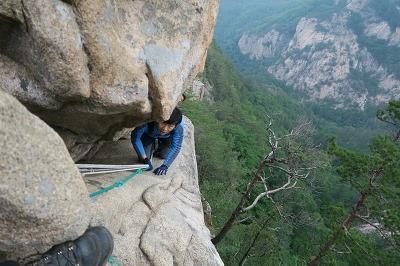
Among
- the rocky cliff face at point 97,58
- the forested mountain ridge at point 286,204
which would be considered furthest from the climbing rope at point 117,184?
the forested mountain ridge at point 286,204

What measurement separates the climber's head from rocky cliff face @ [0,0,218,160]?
730 millimetres

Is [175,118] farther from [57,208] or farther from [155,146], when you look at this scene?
[57,208]

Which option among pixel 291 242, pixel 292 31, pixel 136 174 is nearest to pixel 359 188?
pixel 136 174

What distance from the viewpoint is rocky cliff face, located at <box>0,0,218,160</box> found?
438cm

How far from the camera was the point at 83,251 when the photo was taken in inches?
159

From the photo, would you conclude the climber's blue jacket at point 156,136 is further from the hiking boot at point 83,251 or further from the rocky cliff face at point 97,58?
the hiking boot at point 83,251

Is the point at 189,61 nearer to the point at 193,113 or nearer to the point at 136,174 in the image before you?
the point at 136,174

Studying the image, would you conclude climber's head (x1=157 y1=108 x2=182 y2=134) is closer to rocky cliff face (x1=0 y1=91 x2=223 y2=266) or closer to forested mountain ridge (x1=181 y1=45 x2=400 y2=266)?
rocky cliff face (x1=0 y1=91 x2=223 y2=266)

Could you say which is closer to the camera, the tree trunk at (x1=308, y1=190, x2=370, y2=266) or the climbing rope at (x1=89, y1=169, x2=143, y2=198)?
the climbing rope at (x1=89, y1=169, x2=143, y2=198)

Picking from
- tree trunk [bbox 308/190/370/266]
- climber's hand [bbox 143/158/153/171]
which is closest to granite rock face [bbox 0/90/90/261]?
climber's hand [bbox 143/158/153/171]

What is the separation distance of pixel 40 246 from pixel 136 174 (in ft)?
10.7

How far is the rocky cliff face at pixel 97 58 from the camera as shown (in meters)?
4.38

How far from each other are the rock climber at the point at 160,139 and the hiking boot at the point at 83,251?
278cm

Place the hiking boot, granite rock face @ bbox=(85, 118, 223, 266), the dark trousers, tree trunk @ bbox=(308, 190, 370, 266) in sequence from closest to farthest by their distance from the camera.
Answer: the hiking boot
granite rock face @ bbox=(85, 118, 223, 266)
the dark trousers
tree trunk @ bbox=(308, 190, 370, 266)
